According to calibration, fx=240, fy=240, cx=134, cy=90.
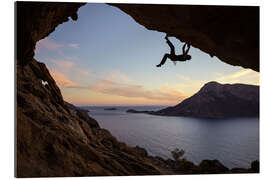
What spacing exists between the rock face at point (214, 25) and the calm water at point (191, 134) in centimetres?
185

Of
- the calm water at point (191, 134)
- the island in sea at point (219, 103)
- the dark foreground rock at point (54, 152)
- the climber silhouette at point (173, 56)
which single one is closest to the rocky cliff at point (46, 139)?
the dark foreground rock at point (54, 152)

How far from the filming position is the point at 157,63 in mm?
6871

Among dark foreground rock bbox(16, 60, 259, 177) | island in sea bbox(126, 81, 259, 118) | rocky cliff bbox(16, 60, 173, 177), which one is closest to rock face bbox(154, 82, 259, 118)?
island in sea bbox(126, 81, 259, 118)

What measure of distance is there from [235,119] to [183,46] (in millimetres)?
2696

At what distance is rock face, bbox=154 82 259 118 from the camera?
642cm

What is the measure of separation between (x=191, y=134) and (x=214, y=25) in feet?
10.8

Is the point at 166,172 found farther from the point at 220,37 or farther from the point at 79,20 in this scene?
the point at 79,20

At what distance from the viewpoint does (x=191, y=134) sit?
730 cm

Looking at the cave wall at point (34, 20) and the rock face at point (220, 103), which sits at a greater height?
the cave wall at point (34, 20)

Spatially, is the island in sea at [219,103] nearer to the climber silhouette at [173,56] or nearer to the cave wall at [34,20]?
the climber silhouette at [173,56]

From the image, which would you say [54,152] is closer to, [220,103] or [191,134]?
[191,134]

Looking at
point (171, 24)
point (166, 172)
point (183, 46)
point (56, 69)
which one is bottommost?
point (166, 172)

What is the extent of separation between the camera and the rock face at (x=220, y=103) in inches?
253
